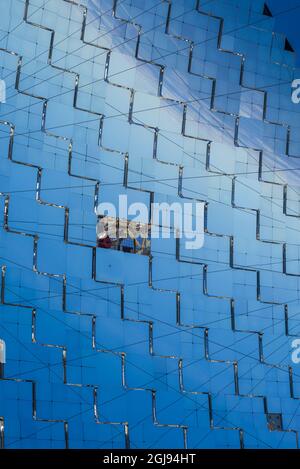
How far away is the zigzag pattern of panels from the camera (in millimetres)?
10211

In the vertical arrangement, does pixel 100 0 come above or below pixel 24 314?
above

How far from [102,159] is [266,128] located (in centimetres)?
248

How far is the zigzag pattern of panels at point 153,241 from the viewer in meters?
10.2

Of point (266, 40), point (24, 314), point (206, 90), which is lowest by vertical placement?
point (24, 314)

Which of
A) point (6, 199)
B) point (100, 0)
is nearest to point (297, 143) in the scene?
point (100, 0)

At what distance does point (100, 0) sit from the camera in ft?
36.8

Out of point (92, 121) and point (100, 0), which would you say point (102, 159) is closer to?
point (92, 121)

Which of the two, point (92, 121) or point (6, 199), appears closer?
point (6, 199)

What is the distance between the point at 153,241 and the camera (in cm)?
1118
